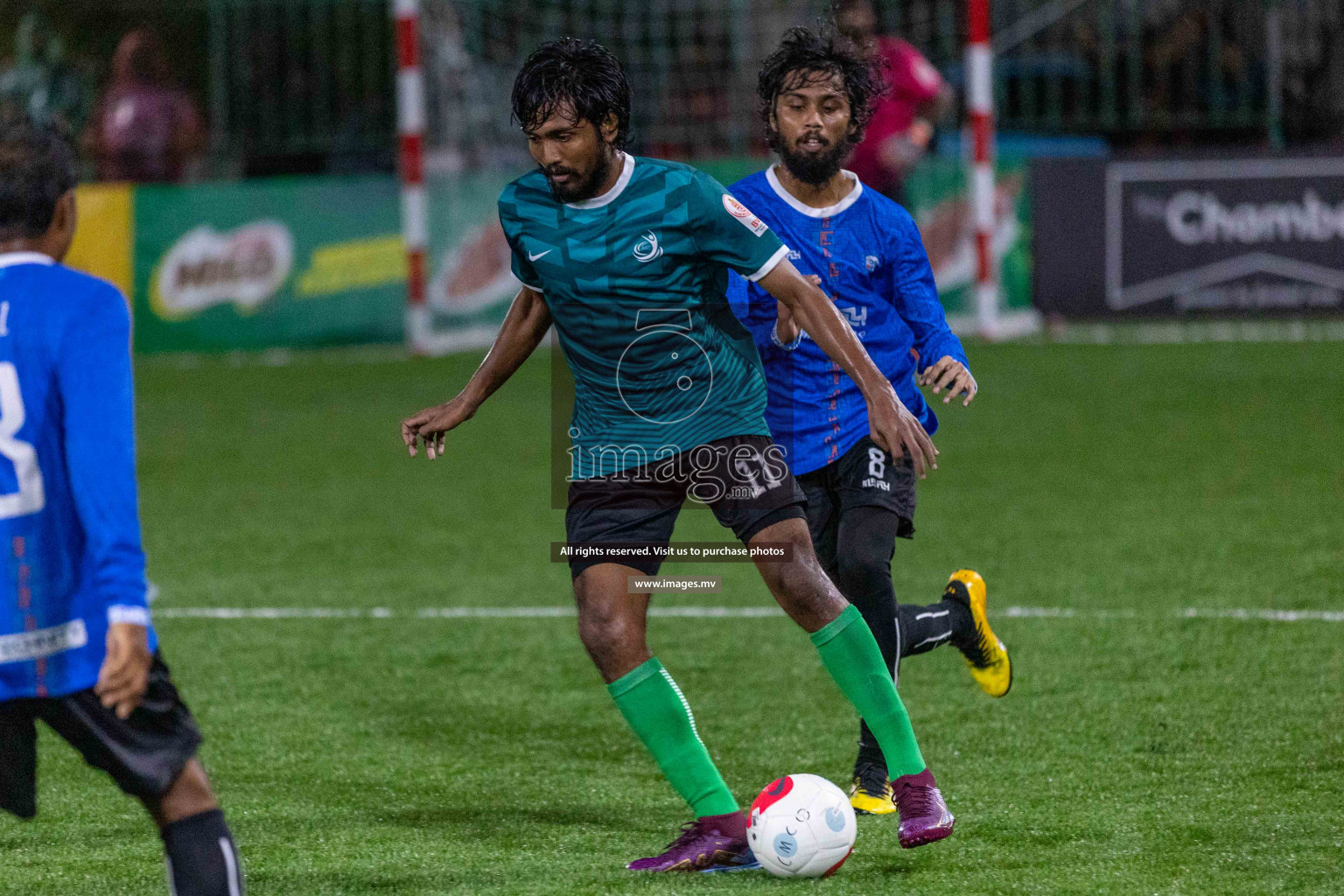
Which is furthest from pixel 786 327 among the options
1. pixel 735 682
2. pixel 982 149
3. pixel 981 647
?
pixel 982 149

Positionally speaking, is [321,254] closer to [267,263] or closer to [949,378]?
[267,263]

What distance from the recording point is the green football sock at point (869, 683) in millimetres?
4098

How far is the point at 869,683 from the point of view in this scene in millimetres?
4133

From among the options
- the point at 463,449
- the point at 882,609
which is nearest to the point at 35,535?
the point at 882,609

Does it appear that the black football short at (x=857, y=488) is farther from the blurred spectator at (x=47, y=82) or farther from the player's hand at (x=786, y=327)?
the blurred spectator at (x=47, y=82)

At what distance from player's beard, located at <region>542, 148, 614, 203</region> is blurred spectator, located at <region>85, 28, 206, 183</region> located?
1121 centimetres

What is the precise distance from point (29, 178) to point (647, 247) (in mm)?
1371

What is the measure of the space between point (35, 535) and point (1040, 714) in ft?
10.2

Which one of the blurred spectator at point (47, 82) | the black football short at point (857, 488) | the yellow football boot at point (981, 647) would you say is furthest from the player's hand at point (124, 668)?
the blurred spectator at point (47, 82)

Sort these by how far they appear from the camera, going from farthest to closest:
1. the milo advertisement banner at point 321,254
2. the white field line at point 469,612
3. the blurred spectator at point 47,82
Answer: the blurred spectator at point 47,82
the milo advertisement banner at point 321,254
the white field line at point 469,612

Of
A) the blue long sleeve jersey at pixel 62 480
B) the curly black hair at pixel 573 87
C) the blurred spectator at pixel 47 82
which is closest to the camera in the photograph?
the blue long sleeve jersey at pixel 62 480

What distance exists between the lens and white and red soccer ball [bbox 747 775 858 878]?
12.6 ft

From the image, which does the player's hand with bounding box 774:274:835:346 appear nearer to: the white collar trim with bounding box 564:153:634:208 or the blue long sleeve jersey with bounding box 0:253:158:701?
the white collar trim with bounding box 564:153:634:208

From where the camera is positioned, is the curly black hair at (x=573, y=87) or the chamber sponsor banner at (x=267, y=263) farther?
the chamber sponsor banner at (x=267, y=263)
